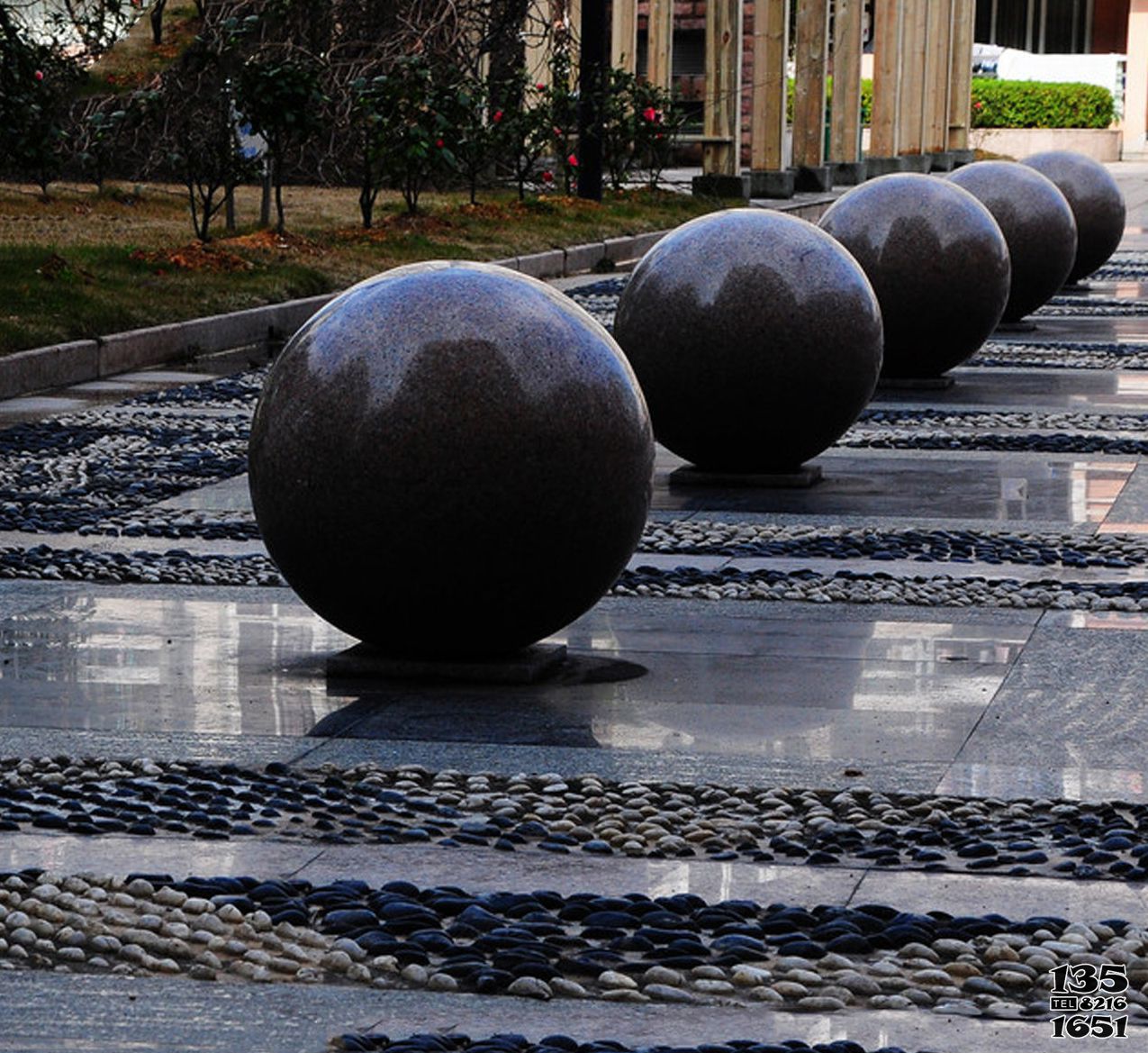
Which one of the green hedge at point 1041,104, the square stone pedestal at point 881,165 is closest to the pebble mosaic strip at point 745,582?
the square stone pedestal at point 881,165

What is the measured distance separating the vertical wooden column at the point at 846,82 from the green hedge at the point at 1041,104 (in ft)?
56.3

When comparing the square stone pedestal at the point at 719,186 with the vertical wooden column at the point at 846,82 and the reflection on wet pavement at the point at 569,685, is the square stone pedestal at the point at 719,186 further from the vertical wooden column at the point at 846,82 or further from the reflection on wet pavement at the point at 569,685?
the reflection on wet pavement at the point at 569,685

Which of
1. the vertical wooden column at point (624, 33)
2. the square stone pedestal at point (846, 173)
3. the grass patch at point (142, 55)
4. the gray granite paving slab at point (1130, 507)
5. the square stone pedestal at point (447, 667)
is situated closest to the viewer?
the square stone pedestal at point (447, 667)

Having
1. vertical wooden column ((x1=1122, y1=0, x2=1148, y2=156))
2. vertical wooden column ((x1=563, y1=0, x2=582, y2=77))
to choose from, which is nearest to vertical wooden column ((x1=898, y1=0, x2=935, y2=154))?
vertical wooden column ((x1=563, y1=0, x2=582, y2=77))

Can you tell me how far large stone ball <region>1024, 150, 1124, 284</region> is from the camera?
24.8 m

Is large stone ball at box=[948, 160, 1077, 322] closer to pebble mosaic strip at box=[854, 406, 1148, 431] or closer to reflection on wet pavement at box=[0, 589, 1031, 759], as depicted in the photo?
pebble mosaic strip at box=[854, 406, 1148, 431]

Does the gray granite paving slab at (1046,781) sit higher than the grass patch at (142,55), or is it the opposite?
the grass patch at (142,55)

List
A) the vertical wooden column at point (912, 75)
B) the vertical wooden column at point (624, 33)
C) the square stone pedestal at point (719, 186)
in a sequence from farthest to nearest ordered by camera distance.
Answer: the vertical wooden column at point (912, 75) < the vertical wooden column at point (624, 33) < the square stone pedestal at point (719, 186)

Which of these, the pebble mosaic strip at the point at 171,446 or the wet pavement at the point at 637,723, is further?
the pebble mosaic strip at the point at 171,446

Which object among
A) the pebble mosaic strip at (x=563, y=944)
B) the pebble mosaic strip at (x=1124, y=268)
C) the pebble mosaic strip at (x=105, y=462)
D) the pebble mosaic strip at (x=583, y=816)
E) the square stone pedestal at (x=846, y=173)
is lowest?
the pebble mosaic strip at (x=1124, y=268)

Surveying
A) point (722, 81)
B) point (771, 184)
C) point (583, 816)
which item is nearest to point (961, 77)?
point (771, 184)

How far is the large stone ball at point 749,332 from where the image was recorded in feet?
38.8

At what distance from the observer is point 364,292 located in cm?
802

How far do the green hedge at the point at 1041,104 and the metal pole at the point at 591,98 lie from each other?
100ft
